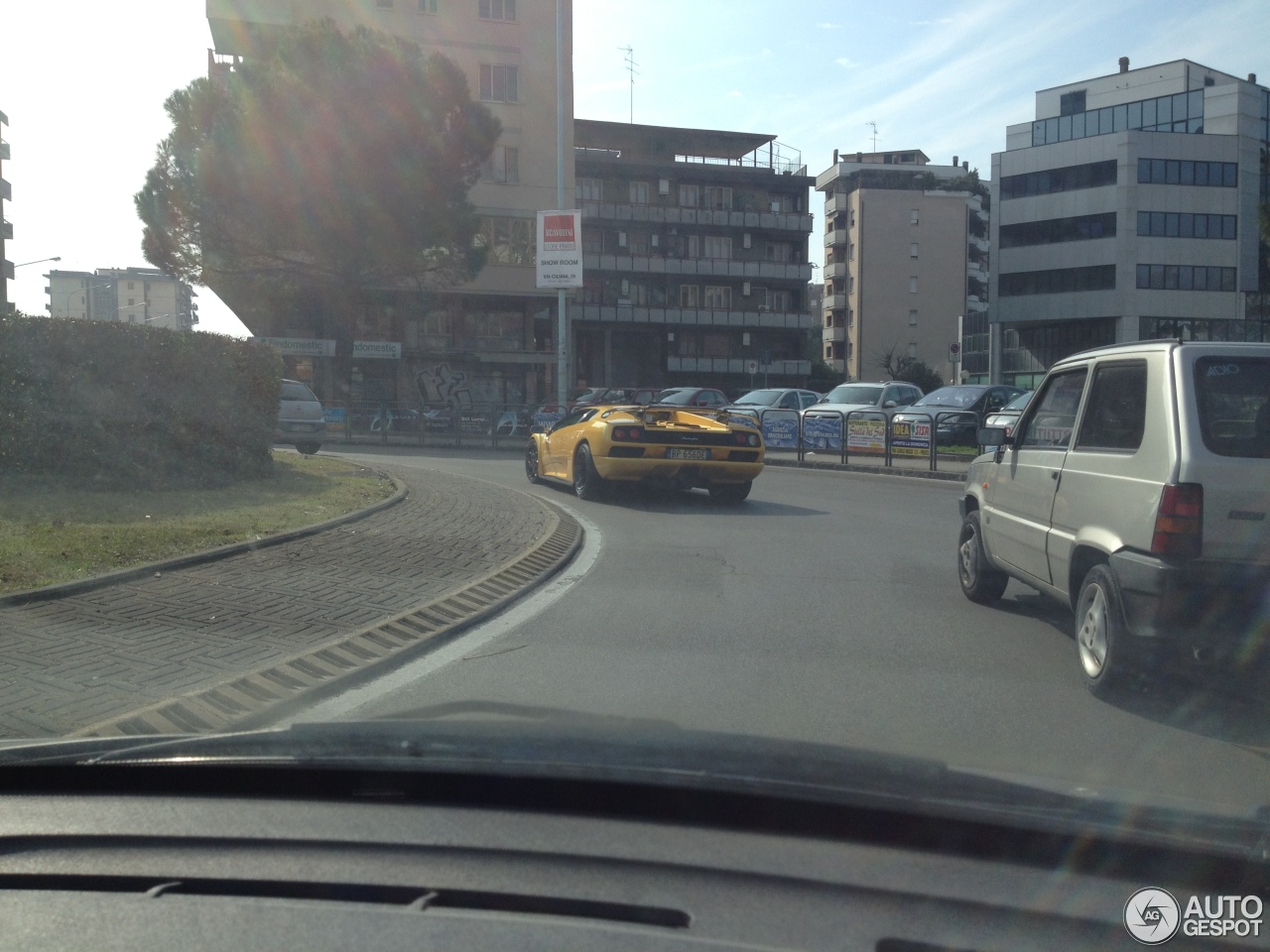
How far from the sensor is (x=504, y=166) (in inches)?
1969

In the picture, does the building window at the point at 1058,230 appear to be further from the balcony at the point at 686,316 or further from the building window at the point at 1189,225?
the balcony at the point at 686,316

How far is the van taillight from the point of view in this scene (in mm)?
4855

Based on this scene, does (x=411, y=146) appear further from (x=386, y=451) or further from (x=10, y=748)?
(x=10, y=748)

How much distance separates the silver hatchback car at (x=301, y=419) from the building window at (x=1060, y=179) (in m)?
51.2

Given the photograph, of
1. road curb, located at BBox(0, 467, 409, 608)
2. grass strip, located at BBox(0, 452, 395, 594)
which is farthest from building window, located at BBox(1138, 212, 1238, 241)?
road curb, located at BBox(0, 467, 409, 608)

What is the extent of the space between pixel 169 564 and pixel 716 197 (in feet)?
211

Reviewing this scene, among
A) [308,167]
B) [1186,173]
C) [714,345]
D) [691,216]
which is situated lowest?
[714,345]

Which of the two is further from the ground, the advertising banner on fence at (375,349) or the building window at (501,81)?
the building window at (501,81)

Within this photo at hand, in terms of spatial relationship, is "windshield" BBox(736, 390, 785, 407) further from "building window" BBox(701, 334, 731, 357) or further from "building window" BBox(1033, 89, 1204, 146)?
"building window" BBox(1033, 89, 1204, 146)

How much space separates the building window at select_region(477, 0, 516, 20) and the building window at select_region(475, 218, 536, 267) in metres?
9.77

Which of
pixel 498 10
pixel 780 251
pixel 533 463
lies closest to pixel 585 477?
pixel 533 463

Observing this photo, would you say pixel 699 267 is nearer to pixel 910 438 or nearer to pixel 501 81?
pixel 501 81

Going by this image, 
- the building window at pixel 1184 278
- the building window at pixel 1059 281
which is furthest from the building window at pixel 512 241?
the building window at pixel 1184 278

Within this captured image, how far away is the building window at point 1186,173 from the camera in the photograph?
58.6m
